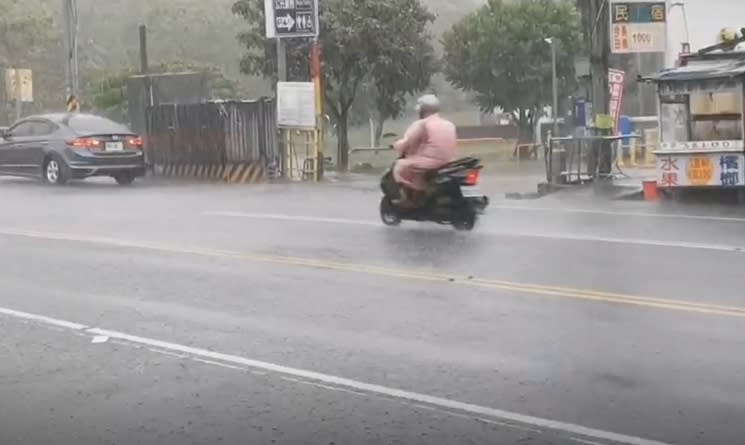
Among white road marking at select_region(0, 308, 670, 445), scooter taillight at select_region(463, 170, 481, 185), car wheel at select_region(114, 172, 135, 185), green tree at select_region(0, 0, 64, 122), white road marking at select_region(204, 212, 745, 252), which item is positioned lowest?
white road marking at select_region(0, 308, 670, 445)

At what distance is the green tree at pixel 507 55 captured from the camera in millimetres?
34719

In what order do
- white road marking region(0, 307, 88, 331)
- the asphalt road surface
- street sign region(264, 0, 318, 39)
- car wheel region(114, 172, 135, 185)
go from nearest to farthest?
1. the asphalt road surface
2. white road marking region(0, 307, 88, 331)
3. car wheel region(114, 172, 135, 185)
4. street sign region(264, 0, 318, 39)

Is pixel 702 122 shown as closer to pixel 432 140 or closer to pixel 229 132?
pixel 432 140

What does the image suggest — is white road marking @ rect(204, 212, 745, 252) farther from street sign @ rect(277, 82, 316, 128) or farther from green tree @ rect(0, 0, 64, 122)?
green tree @ rect(0, 0, 64, 122)

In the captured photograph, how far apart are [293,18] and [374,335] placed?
16.2 m

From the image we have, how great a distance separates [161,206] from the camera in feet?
57.3

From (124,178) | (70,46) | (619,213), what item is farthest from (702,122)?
(70,46)

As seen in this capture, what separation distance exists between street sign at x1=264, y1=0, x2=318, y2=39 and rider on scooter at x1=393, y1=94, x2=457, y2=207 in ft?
33.1

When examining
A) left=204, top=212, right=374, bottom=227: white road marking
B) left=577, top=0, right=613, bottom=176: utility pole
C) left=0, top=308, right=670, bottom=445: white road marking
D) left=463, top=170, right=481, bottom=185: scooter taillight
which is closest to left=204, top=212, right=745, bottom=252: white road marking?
left=204, top=212, right=374, bottom=227: white road marking

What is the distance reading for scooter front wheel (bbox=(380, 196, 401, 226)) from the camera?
550 inches

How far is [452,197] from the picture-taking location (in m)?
13.3

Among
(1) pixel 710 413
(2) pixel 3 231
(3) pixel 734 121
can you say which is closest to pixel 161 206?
(2) pixel 3 231

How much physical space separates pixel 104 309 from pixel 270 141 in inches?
590

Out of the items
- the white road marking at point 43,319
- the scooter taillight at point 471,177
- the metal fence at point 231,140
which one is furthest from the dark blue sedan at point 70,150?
the white road marking at point 43,319
